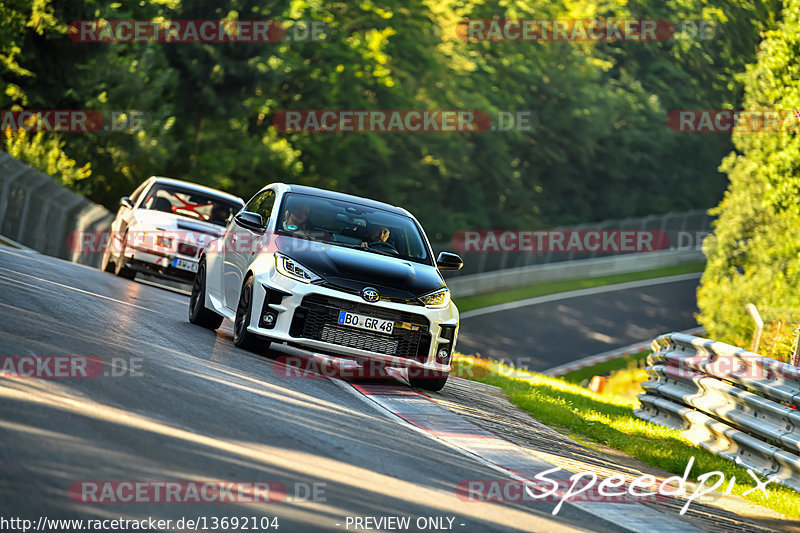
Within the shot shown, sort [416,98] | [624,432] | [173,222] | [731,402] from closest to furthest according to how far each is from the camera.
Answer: [731,402], [624,432], [173,222], [416,98]

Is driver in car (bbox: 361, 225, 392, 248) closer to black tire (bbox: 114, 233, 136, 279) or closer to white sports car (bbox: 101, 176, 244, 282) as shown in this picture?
white sports car (bbox: 101, 176, 244, 282)

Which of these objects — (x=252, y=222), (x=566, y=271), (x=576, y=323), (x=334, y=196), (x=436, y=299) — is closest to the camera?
(x=436, y=299)

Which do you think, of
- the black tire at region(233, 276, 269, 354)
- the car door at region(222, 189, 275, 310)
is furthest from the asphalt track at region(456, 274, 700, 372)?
the black tire at region(233, 276, 269, 354)

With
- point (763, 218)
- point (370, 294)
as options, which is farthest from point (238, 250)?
point (763, 218)

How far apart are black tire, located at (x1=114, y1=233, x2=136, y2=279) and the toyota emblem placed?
33.4ft

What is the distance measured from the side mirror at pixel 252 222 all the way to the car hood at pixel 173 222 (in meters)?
7.68

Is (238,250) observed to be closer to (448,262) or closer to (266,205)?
(266,205)

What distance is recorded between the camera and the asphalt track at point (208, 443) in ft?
18.8

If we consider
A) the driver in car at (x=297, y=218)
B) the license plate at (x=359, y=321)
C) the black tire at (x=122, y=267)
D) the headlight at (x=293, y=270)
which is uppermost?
the driver in car at (x=297, y=218)

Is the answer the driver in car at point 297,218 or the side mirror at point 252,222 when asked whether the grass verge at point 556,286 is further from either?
the side mirror at point 252,222

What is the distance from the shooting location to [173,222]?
64.4 feet

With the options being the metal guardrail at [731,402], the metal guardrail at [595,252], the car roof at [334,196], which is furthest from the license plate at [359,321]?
the metal guardrail at [595,252]

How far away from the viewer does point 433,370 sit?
36.5ft

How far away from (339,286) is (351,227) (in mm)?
1412
